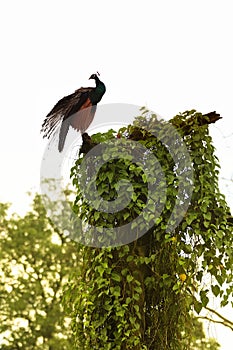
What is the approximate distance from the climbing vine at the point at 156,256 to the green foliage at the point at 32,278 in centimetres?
695

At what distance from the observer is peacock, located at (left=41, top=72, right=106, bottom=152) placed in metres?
3.38

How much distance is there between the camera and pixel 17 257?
34.3 ft

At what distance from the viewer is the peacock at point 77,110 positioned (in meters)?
3.38

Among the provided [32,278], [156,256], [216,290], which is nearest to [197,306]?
[216,290]

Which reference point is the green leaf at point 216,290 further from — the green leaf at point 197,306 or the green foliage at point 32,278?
the green foliage at point 32,278

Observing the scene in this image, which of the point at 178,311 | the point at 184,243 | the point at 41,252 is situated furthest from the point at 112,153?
the point at 41,252

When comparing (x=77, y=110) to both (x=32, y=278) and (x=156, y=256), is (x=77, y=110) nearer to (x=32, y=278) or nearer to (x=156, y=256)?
(x=156, y=256)

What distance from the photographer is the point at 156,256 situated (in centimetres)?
312

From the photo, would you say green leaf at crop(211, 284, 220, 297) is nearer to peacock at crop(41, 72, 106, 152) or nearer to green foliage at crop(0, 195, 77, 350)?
peacock at crop(41, 72, 106, 152)

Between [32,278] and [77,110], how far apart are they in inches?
294

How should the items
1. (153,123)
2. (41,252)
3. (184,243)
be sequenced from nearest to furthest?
(184,243) < (153,123) < (41,252)

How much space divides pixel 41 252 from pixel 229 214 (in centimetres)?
756

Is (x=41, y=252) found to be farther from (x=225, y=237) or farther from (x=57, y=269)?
(x=225, y=237)

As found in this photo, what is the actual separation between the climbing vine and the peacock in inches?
8.5
